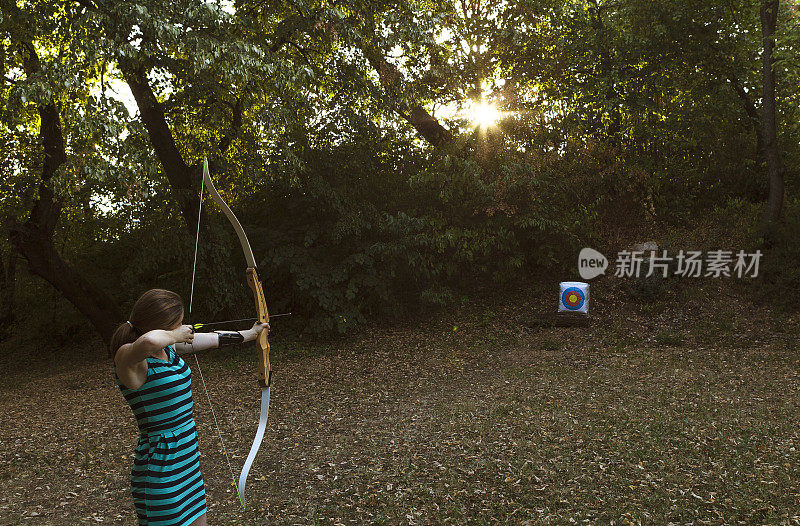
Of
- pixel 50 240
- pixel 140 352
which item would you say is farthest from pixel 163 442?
pixel 50 240

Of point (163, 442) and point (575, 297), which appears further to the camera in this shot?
point (575, 297)

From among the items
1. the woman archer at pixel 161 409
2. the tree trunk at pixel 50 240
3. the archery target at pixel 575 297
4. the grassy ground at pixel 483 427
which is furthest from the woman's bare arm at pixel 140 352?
the archery target at pixel 575 297

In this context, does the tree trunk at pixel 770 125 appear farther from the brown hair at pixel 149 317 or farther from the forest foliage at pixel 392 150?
the brown hair at pixel 149 317

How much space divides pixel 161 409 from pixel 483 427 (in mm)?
4348

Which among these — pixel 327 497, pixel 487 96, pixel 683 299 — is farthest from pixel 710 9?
pixel 327 497

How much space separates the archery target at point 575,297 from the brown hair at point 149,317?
9191 mm

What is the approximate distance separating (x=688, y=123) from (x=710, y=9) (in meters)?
2.26

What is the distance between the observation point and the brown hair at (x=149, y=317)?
235 centimetres

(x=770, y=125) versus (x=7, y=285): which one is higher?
(x=770, y=125)

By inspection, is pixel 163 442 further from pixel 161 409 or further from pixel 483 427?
pixel 483 427

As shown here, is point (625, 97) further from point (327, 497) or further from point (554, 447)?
point (327, 497)

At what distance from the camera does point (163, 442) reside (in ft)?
8.00

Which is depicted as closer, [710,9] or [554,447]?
[554,447]

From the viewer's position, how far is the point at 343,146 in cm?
1108
